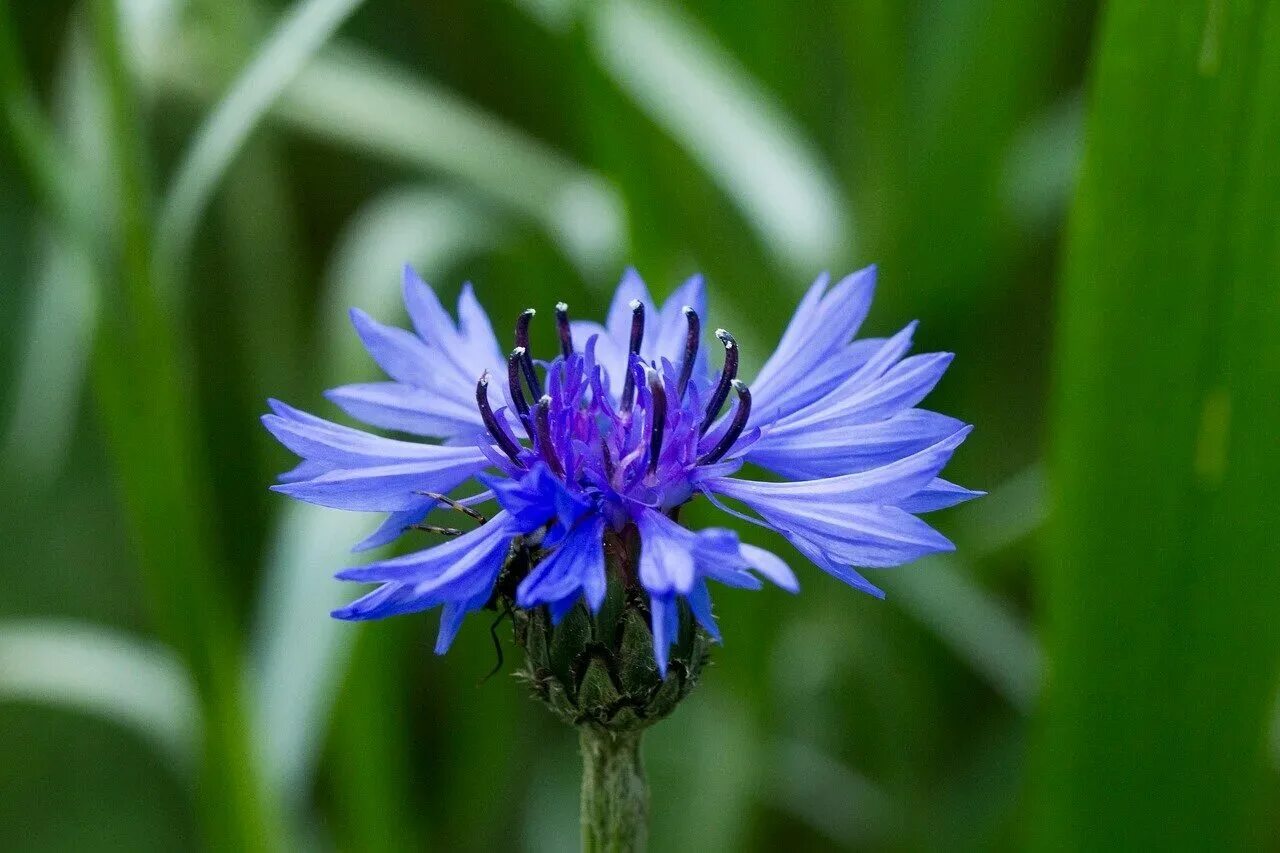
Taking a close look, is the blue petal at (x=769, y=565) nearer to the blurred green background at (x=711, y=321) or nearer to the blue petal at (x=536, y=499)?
the blue petal at (x=536, y=499)

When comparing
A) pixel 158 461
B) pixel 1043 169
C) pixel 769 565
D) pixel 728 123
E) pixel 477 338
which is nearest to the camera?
pixel 769 565

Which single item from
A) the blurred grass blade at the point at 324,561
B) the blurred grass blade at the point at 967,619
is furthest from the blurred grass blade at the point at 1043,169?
the blurred grass blade at the point at 324,561

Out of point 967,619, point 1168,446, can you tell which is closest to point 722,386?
point 1168,446

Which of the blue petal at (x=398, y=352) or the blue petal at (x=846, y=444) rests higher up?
the blue petal at (x=398, y=352)

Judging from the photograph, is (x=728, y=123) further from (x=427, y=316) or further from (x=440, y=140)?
(x=427, y=316)

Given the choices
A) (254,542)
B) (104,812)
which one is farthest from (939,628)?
(104,812)

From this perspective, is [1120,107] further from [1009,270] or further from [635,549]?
[1009,270]
